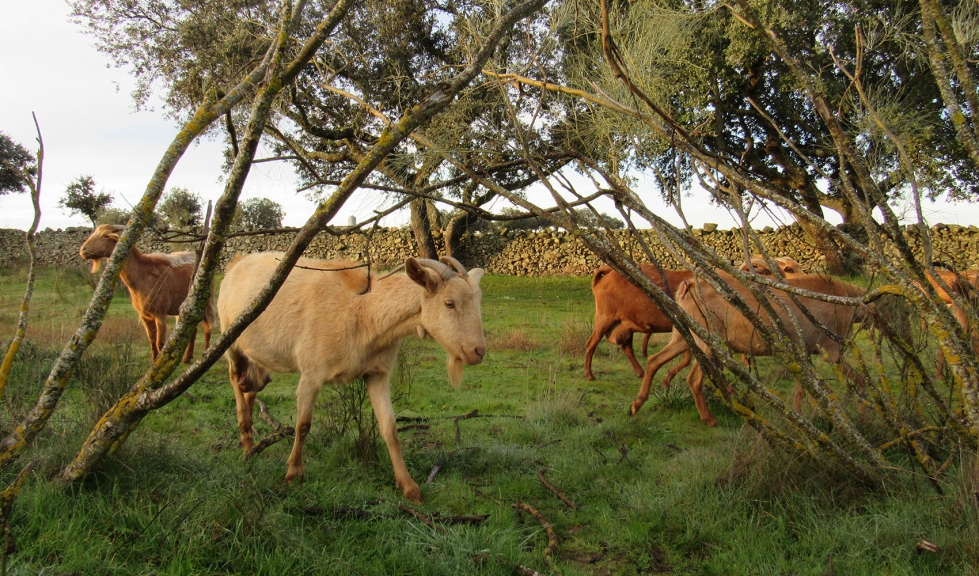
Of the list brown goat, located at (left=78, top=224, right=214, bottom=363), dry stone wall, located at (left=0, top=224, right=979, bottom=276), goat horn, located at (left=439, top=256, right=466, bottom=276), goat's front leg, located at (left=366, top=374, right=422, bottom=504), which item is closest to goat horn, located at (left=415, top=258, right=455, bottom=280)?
goat horn, located at (left=439, top=256, right=466, bottom=276)

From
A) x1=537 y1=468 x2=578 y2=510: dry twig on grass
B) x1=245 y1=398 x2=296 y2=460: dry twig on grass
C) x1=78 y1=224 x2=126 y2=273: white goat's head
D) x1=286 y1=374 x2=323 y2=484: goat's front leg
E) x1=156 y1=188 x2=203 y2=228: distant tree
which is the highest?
x1=156 y1=188 x2=203 y2=228: distant tree

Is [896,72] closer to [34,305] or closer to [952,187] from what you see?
[952,187]

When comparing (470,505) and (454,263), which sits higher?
(454,263)

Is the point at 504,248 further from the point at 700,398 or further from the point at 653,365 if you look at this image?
the point at 700,398

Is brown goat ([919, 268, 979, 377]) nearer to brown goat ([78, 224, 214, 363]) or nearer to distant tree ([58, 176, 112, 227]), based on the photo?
brown goat ([78, 224, 214, 363])

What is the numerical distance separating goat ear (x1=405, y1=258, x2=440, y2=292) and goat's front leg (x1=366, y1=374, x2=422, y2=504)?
843 mm

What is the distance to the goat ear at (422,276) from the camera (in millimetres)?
4570

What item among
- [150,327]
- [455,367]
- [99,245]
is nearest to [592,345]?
[455,367]

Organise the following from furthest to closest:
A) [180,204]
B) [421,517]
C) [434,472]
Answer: [180,204]
[434,472]
[421,517]

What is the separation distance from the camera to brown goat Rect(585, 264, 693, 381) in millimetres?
8516

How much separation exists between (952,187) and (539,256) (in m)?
12.9

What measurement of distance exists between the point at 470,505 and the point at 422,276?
66.6 inches

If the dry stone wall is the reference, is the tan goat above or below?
below

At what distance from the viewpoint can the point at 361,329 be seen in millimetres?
4820
